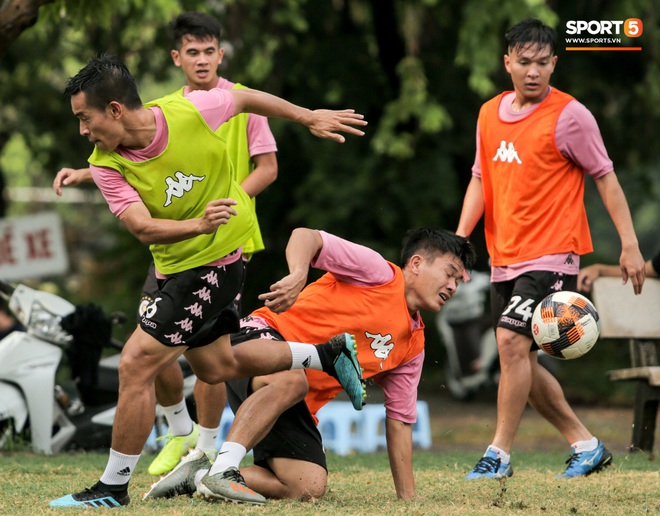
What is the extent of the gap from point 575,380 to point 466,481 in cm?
980

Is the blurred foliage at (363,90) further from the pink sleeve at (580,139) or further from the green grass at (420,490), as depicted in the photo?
the green grass at (420,490)

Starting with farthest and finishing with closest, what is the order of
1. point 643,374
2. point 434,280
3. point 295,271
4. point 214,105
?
point 643,374 < point 434,280 < point 214,105 < point 295,271

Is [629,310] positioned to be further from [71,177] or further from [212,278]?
[71,177]

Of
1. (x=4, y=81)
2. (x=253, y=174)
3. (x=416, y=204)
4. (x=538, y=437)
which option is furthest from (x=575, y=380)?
(x=253, y=174)

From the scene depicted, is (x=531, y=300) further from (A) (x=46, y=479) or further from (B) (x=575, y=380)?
(B) (x=575, y=380)

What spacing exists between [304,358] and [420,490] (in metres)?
1.11

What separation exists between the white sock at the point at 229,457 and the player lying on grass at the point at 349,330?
13 centimetres

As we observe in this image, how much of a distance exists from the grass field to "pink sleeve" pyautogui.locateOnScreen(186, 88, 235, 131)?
177 cm

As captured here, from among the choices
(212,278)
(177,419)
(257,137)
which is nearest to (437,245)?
(212,278)

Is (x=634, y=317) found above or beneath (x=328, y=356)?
beneath

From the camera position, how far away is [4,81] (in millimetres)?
14695

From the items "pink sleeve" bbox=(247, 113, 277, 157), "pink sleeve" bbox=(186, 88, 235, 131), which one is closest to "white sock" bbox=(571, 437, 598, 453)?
"pink sleeve" bbox=(247, 113, 277, 157)

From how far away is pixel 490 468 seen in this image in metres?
6.25

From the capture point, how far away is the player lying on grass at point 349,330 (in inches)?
A: 209
